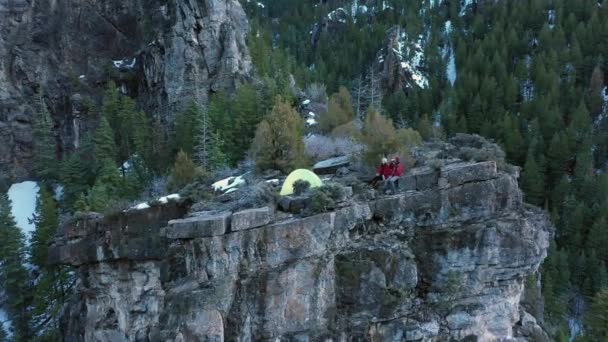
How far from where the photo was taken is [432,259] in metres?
18.5

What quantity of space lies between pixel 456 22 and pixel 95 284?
85.3 meters

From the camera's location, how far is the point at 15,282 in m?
35.8

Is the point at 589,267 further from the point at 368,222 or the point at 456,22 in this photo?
the point at 456,22

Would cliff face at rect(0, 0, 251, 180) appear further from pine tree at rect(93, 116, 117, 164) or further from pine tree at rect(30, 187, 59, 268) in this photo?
pine tree at rect(30, 187, 59, 268)

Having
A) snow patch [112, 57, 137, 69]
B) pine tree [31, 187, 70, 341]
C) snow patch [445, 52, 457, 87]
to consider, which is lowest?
pine tree [31, 187, 70, 341]

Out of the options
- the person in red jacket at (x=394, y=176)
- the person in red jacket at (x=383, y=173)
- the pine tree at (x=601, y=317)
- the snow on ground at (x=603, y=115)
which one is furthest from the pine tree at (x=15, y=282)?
the snow on ground at (x=603, y=115)

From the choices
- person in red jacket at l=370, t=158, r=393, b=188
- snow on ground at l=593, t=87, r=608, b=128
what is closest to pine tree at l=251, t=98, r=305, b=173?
person in red jacket at l=370, t=158, r=393, b=188

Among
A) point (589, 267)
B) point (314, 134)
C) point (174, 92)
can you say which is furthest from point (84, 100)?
point (589, 267)

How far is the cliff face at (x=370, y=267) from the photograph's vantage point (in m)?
17.1

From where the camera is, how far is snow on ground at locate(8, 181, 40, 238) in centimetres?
5016

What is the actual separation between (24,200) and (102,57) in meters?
17.7

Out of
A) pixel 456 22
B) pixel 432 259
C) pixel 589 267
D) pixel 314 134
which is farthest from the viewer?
pixel 456 22

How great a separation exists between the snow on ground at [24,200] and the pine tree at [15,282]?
1285cm

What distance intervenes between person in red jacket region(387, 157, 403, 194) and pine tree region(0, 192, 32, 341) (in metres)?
28.3
